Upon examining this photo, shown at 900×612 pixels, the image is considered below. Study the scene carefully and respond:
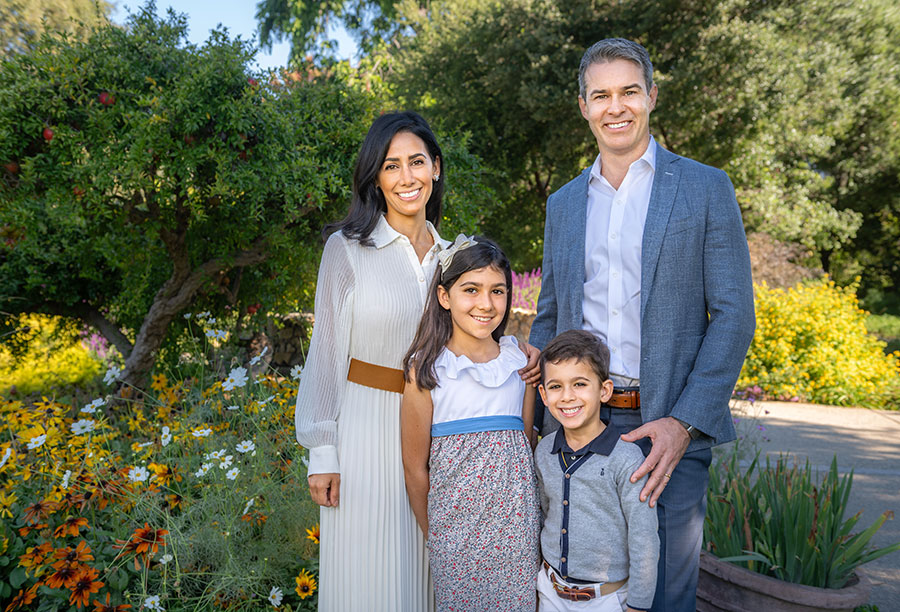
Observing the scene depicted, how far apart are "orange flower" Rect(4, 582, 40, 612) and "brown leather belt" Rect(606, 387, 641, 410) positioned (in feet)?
7.39

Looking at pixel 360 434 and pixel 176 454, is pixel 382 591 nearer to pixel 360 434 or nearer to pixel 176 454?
pixel 360 434

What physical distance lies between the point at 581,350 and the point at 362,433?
2.35ft

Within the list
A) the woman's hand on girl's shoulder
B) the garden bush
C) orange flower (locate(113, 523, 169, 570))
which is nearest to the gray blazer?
the woman's hand on girl's shoulder

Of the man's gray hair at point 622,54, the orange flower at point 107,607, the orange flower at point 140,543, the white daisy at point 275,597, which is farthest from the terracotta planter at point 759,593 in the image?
the orange flower at point 107,607

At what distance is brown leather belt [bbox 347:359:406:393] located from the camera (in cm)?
206

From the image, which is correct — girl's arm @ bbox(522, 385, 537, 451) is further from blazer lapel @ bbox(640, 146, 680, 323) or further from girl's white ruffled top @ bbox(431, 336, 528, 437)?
blazer lapel @ bbox(640, 146, 680, 323)

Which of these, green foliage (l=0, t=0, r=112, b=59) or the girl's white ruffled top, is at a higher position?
green foliage (l=0, t=0, r=112, b=59)

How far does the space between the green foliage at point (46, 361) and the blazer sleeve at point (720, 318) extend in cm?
530

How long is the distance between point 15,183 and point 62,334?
2.27 meters

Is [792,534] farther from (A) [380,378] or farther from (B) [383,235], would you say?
(B) [383,235]

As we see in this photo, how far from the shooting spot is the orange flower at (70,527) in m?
2.57

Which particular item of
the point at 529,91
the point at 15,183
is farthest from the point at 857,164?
the point at 15,183

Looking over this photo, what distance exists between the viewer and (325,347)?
2090 millimetres

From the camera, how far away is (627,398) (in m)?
1.93
